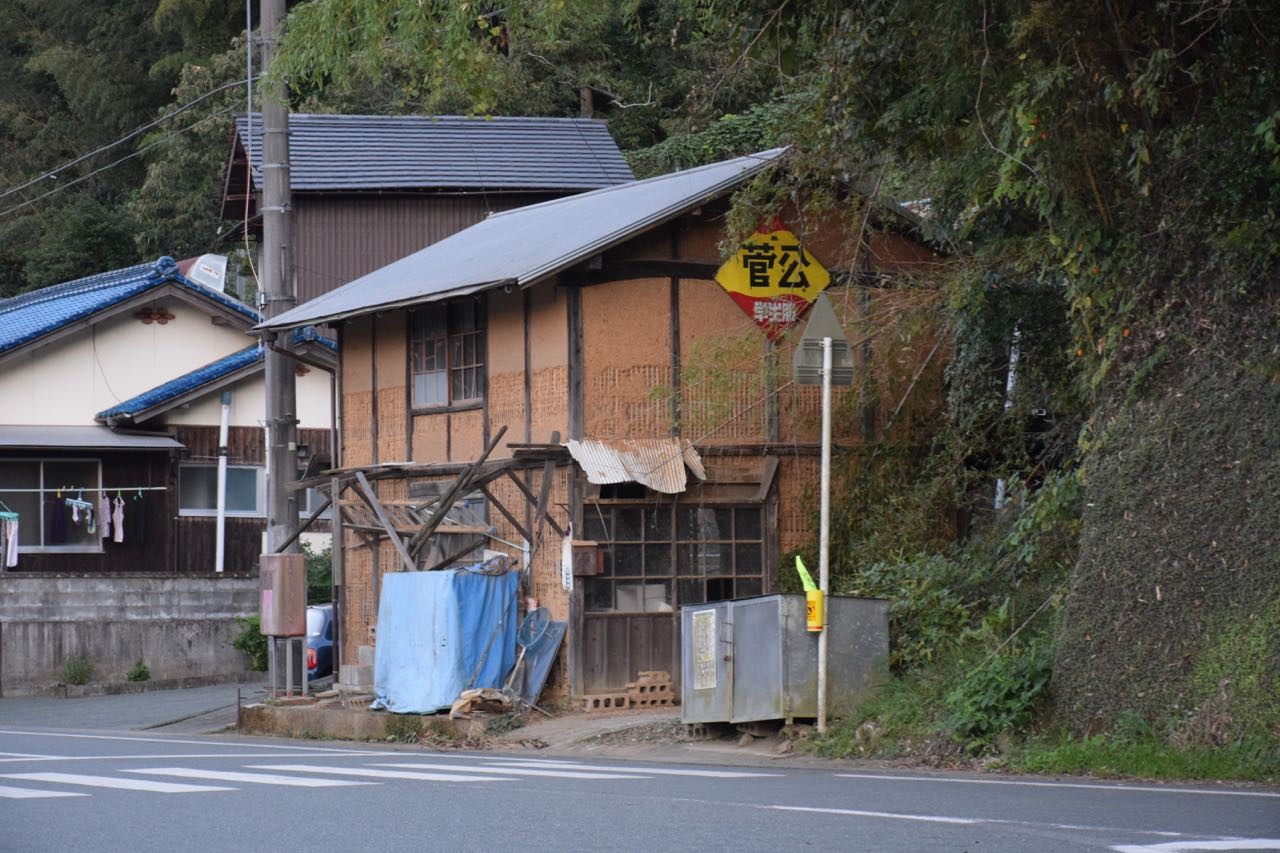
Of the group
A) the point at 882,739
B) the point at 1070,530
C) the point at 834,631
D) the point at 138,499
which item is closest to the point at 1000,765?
the point at 882,739

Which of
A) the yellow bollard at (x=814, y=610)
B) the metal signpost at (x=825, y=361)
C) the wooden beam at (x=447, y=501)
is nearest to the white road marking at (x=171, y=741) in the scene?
the wooden beam at (x=447, y=501)

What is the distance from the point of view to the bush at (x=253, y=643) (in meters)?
29.9

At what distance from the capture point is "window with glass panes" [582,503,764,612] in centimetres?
1936

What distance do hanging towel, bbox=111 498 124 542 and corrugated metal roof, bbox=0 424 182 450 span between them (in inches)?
51.8

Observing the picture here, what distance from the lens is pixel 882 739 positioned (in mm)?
13586

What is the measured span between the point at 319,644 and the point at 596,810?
19123mm

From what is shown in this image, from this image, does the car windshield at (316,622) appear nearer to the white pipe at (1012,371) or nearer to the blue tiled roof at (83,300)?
the blue tiled roof at (83,300)

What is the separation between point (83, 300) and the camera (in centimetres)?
3538

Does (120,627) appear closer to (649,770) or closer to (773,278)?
(773,278)

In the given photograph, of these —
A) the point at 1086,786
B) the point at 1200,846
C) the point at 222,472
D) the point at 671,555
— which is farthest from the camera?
the point at 222,472

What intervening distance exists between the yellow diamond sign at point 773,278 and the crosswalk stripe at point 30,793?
11091 millimetres

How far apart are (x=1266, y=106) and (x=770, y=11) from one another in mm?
4414

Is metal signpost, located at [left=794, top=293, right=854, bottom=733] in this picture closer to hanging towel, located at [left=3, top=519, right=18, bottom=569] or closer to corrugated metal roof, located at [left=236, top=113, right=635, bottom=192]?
corrugated metal roof, located at [left=236, top=113, right=635, bottom=192]

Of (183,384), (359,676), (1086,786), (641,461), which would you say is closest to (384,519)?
(359,676)
